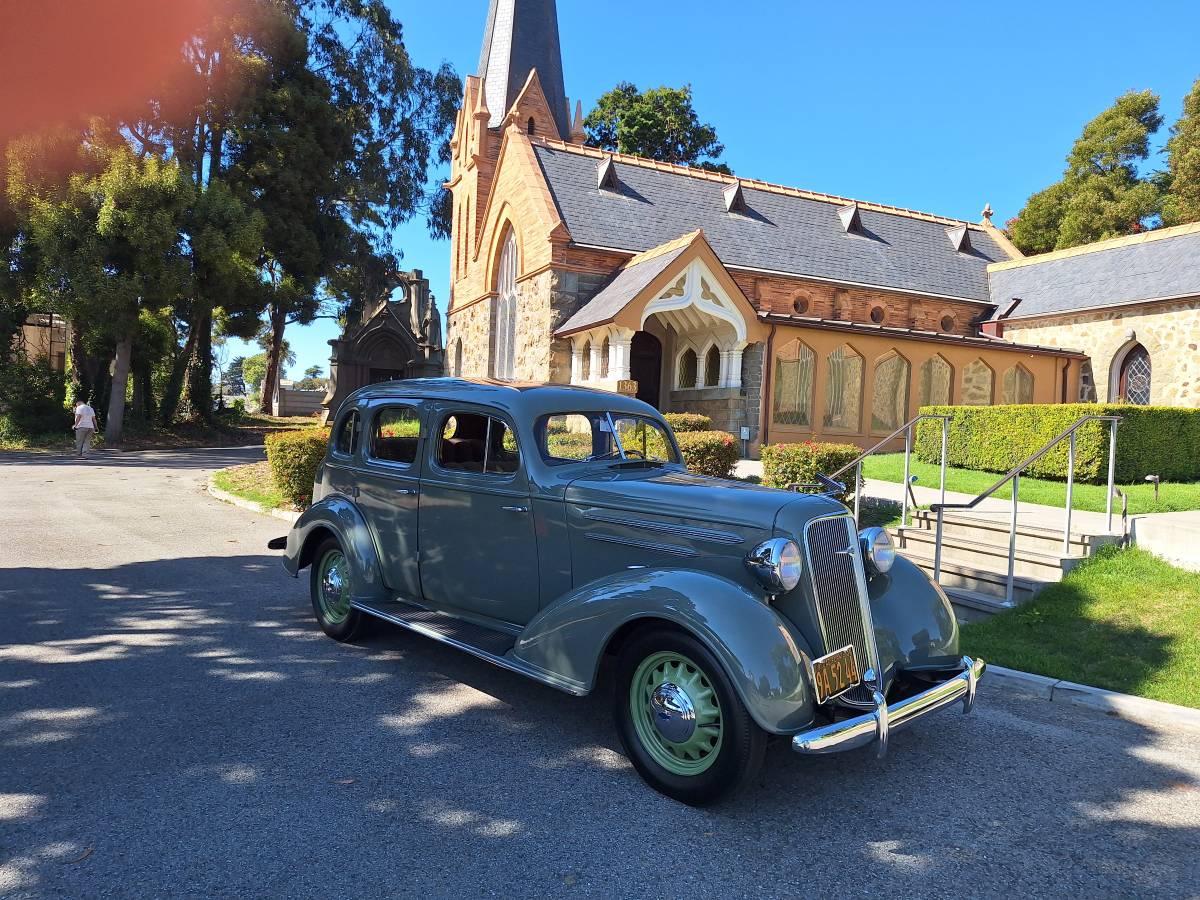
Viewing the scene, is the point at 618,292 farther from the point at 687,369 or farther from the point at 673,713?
the point at 673,713

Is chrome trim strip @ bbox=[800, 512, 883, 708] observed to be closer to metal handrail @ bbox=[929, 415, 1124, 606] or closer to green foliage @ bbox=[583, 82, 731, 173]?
metal handrail @ bbox=[929, 415, 1124, 606]

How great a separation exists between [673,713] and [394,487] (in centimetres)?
262

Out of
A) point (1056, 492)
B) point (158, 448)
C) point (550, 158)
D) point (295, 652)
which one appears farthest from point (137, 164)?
point (1056, 492)

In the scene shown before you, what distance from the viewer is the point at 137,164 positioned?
22.5 m

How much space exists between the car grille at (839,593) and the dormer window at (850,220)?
24.1 m

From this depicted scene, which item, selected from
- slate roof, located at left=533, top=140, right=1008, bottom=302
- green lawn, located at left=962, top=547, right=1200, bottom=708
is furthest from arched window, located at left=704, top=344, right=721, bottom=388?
green lawn, located at left=962, top=547, right=1200, bottom=708

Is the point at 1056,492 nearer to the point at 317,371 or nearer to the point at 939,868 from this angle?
the point at 939,868

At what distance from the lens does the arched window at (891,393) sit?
754 inches

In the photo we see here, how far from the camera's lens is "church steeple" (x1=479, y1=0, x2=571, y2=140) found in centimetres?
2962

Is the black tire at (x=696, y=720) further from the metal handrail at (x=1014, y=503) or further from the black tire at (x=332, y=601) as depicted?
the metal handrail at (x=1014, y=503)

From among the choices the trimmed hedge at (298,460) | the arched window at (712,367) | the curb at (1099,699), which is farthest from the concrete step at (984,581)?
the arched window at (712,367)

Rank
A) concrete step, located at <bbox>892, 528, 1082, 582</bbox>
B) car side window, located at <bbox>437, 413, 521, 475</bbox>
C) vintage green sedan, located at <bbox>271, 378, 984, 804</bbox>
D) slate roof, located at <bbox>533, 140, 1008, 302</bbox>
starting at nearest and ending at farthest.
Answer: vintage green sedan, located at <bbox>271, 378, 984, 804</bbox>
car side window, located at <bbox>437, 413, 521, 475</bbox>
concrete step, located at <bbox>892, 528, 1082, 582</bbox>
slate roof, located at <bbox>533, 140, 1008, 302</bbox>

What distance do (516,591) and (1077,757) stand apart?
3.10 meters

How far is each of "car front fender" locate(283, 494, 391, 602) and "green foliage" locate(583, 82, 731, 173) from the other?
1504 inches
